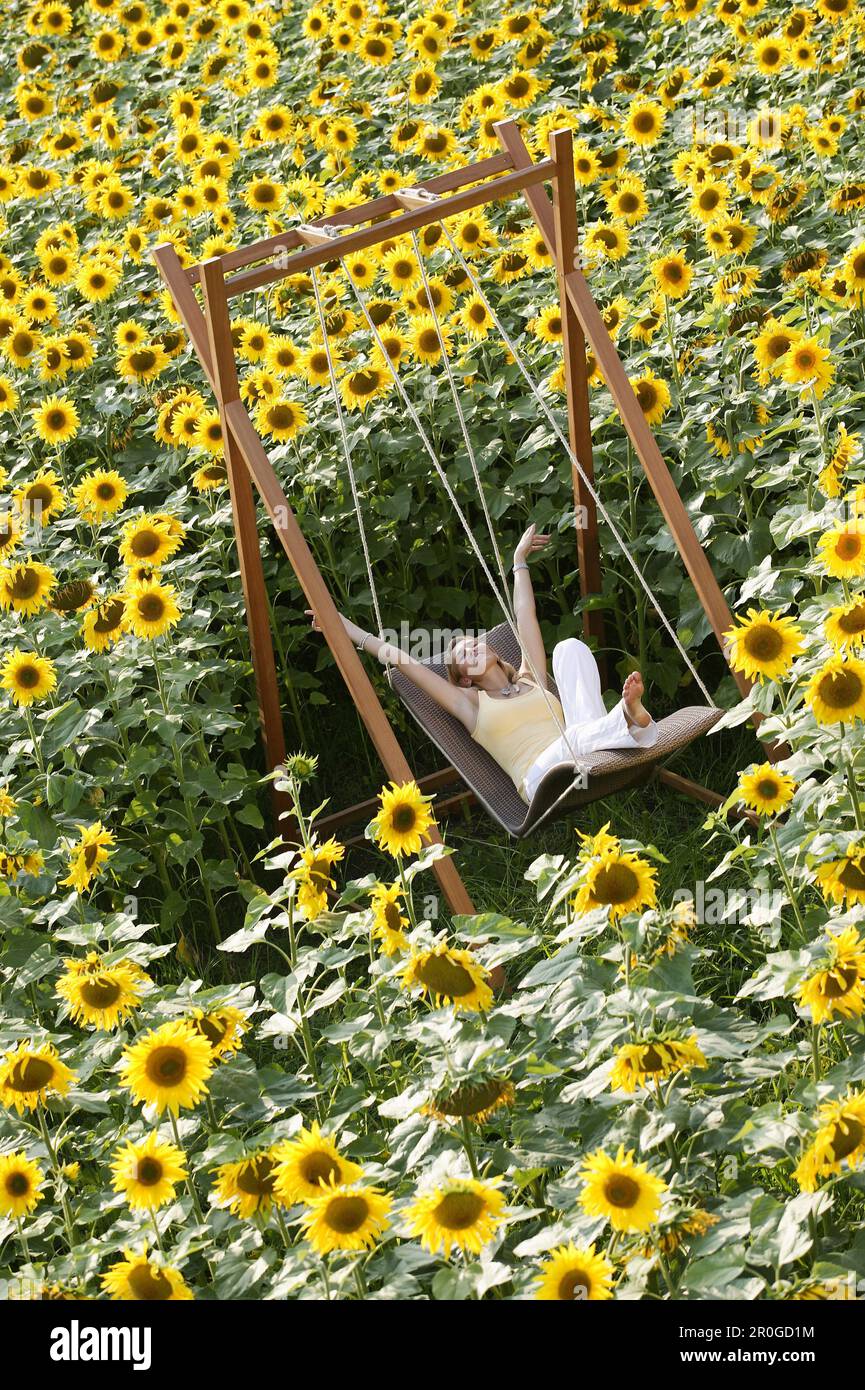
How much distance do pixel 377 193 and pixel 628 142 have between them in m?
1.11

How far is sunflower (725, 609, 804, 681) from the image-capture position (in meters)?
2.84

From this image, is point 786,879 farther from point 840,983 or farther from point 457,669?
point 457,669

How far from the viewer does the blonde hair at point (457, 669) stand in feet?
13.7

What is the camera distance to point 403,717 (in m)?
4.59

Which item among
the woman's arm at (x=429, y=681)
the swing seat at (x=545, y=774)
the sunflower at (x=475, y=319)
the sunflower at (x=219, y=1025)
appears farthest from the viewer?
the sunflower at (x=475, y=319)

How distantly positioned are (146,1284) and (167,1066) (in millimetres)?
343

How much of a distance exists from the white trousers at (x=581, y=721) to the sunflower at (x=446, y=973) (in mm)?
1061

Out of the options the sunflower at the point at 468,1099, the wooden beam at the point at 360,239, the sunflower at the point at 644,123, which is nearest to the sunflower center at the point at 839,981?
the sunflower at the point at 468,1099

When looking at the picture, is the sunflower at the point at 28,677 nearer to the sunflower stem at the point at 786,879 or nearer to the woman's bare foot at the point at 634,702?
the woman's bare foot at the point at 634,702

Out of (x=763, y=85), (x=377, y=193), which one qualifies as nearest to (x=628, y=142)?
(x=763, y=85)

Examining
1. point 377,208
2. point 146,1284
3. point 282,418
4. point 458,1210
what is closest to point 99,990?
point 146,1284

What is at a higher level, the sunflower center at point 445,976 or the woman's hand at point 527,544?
the woman's hand at point 527,544

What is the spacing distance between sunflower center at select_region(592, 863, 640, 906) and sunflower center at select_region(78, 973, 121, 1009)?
0.83m

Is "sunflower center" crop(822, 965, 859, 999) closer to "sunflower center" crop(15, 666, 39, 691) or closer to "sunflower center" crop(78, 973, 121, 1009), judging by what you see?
"sunflower center" crop(78, 973, 121, 1009)
